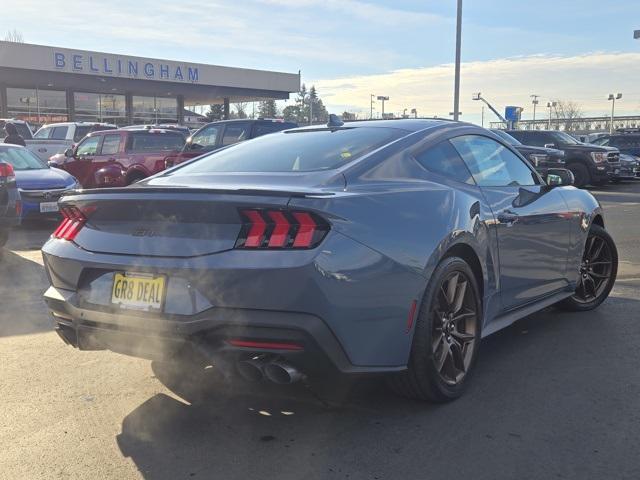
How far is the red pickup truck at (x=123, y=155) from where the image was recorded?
1321 centimetres

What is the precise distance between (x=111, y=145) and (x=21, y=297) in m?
8.14

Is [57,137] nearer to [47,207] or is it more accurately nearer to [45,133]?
[45,133]

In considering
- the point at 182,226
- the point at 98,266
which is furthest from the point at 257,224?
the point at 98,266

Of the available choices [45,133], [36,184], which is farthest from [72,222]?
[45,133]

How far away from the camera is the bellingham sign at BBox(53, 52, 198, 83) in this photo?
110 feet

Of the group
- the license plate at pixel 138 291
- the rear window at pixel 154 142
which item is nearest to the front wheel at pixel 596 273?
the license plate at pixel 138 291

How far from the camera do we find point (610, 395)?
370 centimetres

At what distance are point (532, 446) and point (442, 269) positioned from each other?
0.97 meters

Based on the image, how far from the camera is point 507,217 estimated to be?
165 inches

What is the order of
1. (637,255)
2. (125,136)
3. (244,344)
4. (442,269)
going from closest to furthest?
1. (244,344)
2. (442,269)
3. (637,255)
4. (125,136)

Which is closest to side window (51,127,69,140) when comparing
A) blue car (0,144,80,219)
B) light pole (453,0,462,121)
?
blue car (0,144,80,219)

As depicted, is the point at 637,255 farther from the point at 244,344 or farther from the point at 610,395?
the point at 244,344

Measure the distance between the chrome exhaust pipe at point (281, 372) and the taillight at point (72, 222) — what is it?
1.31 metres

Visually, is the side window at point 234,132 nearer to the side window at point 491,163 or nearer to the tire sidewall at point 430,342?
the side window at point 491,163
